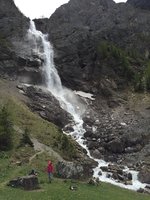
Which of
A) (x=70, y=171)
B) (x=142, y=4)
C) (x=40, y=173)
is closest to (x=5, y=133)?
(x=40, y=173)

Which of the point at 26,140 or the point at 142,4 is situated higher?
the point at 142,4

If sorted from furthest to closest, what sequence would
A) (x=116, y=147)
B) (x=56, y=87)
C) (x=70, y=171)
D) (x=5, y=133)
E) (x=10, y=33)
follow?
(x=10, y=33)
(x=56, y=87)
(x=116, y=147)
(x=5, y=133)
(x=70, y=171)

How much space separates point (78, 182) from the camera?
47938 mm

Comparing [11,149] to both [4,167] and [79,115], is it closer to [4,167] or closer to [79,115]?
[4,167]

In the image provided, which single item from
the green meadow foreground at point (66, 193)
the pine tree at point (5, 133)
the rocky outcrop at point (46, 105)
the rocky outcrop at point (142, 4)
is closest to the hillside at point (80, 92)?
the rocky outcrop at point (46, 105)

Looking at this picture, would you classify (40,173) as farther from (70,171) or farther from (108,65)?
(108,65)

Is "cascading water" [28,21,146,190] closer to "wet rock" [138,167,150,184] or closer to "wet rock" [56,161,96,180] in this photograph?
"wet rock" [138,167,150,184]

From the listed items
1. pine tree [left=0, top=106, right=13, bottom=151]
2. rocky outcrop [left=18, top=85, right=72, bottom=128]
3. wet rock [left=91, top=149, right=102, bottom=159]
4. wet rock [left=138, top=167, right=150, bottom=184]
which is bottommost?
wet rock [left=138, top=167, right=150, bottom=184]

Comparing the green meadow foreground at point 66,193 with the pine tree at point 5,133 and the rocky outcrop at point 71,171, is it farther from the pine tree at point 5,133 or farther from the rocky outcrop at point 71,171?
the pine tree at point 5,133

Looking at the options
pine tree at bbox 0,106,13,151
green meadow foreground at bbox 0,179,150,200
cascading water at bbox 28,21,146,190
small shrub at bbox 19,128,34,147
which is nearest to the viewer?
green meadow foreground at bbox 0,179,150,200

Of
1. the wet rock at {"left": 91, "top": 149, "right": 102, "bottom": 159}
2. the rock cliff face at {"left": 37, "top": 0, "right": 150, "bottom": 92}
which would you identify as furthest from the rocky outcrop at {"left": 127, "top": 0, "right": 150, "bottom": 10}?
the wet rock at {"left": 91, "top": 149, "right": 102, "bottom": 159}

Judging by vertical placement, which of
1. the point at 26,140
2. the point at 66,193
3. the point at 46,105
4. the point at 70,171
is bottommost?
the point at 66,193

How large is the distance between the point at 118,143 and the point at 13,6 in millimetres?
67786

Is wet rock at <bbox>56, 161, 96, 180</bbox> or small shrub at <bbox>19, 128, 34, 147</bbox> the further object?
small shrub at <bbox>19, 128, 34, 147</bbox>
